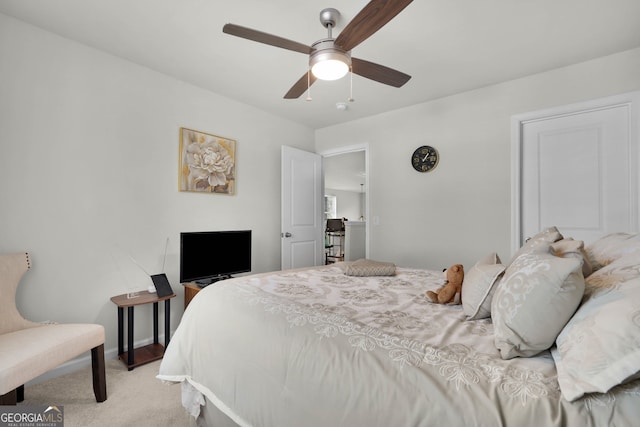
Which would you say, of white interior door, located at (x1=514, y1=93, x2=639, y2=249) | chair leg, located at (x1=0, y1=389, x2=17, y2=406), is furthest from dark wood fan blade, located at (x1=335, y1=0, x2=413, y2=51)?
chair leg, located at (x1=0, y1=389, x2=17, y2=406)

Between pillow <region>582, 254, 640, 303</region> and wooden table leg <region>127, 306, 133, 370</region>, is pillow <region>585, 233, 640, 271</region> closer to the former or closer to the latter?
pillow <region>582, 254, 640, 303</region>

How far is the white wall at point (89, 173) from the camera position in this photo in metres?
2.18

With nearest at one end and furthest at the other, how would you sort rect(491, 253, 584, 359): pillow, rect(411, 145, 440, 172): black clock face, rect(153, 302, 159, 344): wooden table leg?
rect(491, 253, 584, 359): pillow → rect(153, 302, 159, 344): wooden table leg → rect(411, 145, 440, 172): black clock face

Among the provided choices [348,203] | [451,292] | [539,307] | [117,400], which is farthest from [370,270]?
[348,203]

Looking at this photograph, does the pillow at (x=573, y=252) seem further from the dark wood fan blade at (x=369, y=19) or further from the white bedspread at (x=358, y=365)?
the dark wood fan blade at (x=369, y=19)

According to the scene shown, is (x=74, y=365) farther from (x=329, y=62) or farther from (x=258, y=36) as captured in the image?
(x=329, y=62)

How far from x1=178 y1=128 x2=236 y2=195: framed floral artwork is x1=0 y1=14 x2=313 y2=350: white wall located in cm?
9

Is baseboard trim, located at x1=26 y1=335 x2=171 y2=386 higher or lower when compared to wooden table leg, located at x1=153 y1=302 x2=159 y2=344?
lower

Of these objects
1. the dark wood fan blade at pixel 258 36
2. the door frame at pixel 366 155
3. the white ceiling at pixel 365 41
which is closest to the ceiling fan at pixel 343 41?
the dark wood fan blade at pixel 258 36

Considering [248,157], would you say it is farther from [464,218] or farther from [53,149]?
[464,218]

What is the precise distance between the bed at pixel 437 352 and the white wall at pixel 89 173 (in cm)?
130

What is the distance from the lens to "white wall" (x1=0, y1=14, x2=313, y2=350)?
85.7 inches

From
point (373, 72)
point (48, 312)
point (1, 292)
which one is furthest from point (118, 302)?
point (373, 72)

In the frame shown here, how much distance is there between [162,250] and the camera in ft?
9.71
